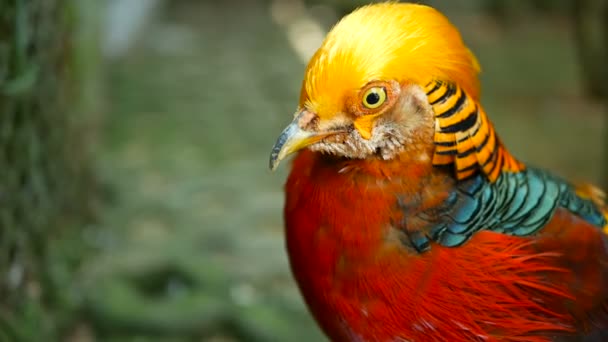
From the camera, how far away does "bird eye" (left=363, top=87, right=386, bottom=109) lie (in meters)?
1.96

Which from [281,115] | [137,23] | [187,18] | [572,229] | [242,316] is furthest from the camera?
[187,18]

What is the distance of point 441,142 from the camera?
2098 mm

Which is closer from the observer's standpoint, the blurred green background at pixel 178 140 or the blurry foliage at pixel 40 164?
the blurry foliage at pixel 40 164

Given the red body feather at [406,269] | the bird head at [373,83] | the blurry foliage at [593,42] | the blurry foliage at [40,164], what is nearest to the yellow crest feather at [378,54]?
the bird head at [373,83]

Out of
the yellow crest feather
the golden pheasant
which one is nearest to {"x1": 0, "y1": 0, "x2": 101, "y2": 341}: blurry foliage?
the golden pheasant

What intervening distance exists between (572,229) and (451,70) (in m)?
0.72

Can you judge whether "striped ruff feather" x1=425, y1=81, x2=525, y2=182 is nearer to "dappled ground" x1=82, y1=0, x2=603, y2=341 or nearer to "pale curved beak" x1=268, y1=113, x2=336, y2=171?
"pale curved beak" x1=268, y1=113, x2=336, y2=171

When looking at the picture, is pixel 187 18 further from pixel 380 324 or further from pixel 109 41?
pixel 380 324

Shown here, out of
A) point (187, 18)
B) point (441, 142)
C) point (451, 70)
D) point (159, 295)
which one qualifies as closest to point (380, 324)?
point (441, 142)

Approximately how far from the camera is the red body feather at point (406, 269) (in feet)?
7.15

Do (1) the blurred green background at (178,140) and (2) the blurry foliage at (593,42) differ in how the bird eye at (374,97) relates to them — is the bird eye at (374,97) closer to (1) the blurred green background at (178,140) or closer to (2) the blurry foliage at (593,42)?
(1) the blurred green background at (178,140)

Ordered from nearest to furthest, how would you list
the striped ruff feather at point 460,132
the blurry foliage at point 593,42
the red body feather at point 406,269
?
the striped ruff feather at point 460,132 < the red body feather at point 406,269 < the blurry foliage at point 593,42

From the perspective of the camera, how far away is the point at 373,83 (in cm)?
196

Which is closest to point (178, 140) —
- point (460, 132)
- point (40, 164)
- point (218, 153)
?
point (218, 153)
